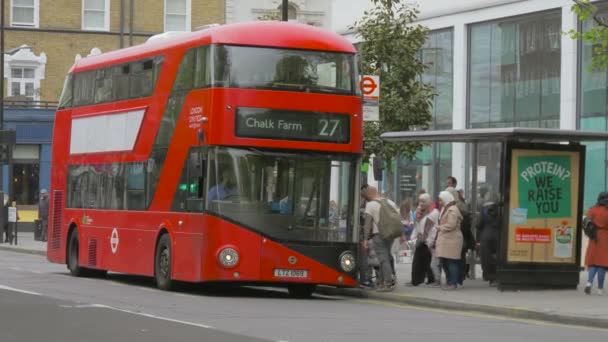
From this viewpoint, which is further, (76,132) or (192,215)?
(76,132)

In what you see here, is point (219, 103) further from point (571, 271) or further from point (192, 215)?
point (571, 271)

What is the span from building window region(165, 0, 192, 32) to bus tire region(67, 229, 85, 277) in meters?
36.3

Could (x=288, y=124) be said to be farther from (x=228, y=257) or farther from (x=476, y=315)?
(x=476, y=315)

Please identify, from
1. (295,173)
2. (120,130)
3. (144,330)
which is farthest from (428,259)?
(144,330)

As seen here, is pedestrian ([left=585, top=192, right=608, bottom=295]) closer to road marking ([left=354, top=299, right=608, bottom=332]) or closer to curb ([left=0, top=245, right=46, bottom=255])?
road marking ([left=354, top=299, right=608, bottom=332])

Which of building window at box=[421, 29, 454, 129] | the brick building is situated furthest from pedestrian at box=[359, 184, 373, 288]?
the brick building

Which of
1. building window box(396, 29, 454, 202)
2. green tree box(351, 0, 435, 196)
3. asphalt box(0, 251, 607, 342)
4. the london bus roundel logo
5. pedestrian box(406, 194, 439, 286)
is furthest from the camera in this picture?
building window box(396, 29, 454, 202)

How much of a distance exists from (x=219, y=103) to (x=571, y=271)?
6380mm

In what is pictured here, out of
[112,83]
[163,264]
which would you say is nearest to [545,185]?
[163,264]

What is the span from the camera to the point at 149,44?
2459cm

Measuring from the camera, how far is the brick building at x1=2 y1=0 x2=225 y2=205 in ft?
195

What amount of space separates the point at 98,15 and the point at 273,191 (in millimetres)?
42307

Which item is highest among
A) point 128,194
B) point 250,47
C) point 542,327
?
point 250,47

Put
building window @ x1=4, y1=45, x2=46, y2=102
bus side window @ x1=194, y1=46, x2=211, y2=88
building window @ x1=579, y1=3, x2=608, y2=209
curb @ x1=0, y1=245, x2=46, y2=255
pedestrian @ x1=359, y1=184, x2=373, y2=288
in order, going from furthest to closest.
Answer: building window @ x1=4, y1=45, x2=46, y2=102, curb @ x1=0, y1=245, x2=46, y2=255, building window @ x1=579, y1=3, x2=608, y2=209, pedestrian @ x1=359, y1=184, x2=373, y2=288, bus side window @ x1=194, y1=46, x2=211, y2=88
